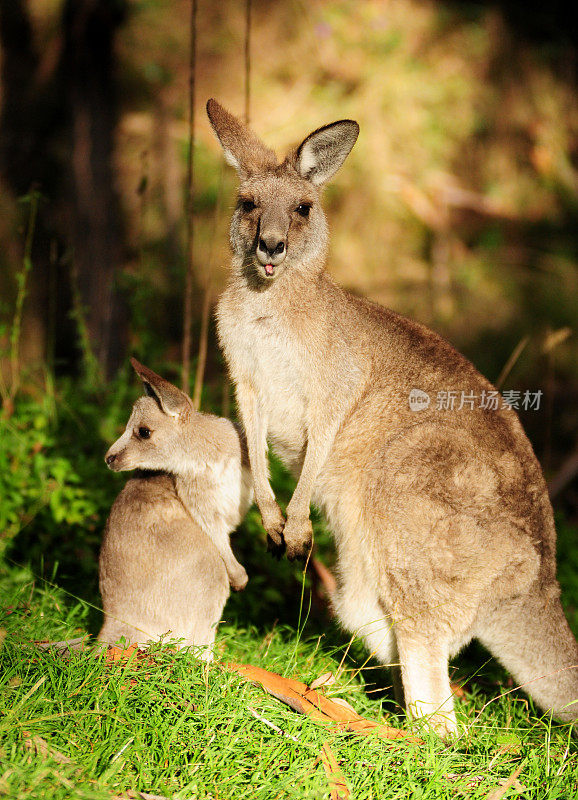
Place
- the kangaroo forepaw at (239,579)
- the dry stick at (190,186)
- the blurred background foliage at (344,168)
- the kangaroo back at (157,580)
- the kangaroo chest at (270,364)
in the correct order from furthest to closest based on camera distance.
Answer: the blurred background foliage at (344,168)
the dry stick at (190,186)
the kangaroo forepaw at (239,579)
the kangaroo chest at (270,364)
the kangaroo back at (157,580)

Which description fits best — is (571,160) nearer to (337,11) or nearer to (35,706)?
(337,11)

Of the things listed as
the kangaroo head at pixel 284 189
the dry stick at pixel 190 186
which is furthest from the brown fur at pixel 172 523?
the dry stick at pixel 190 186

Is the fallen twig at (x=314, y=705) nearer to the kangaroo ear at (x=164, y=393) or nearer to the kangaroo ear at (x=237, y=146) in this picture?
the kangaroo ear at (x=164, y=393)

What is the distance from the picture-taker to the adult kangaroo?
9.64 feet

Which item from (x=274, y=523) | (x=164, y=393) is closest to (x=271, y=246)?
(x=164, y=393)

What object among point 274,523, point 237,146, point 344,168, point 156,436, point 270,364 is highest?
point 237,146

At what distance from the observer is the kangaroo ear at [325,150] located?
9.98ft

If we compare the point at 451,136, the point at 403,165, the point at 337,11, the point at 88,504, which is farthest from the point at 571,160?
the point at 88,504

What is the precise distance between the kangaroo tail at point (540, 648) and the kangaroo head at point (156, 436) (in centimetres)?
142

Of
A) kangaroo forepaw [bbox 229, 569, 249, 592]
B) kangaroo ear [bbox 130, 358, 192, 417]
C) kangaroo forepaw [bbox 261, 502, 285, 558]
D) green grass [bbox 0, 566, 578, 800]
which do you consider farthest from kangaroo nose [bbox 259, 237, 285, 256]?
green grass [bbox 0, 566, 578, 800]

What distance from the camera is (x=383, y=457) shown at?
10.00 ft

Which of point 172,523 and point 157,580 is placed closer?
point 157,580

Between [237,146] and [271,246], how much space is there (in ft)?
1.89

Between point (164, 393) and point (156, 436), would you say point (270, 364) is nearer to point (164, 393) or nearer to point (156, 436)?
point (164, 393)
